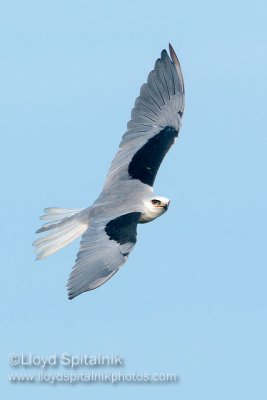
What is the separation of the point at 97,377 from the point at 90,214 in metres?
2.70

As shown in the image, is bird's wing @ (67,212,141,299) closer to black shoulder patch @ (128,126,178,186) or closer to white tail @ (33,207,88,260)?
white tail @ (33,207,88,260)

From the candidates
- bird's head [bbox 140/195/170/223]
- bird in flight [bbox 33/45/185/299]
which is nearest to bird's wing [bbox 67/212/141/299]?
bird in flight [bbox 33/45/185/299]

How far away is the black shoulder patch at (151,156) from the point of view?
12.7 m

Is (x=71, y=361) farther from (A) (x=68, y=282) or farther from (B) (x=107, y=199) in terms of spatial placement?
(B) (x=107, y=199)

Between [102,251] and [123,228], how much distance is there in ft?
1.85

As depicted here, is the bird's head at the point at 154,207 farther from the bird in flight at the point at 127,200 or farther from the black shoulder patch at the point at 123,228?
the black shoulder patch at the point at 123,228

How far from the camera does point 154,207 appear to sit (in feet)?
38.6

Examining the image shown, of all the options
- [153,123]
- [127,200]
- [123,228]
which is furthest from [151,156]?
[123,228]

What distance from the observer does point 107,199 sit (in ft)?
39.0

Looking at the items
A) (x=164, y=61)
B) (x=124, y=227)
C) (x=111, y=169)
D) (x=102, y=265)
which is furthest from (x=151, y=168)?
(x=102, y=265)

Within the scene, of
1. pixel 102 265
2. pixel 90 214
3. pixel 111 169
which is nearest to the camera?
pixel 102 265

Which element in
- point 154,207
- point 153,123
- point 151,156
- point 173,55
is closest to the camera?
point 154,207

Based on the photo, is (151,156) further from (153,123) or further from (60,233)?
(60,233)

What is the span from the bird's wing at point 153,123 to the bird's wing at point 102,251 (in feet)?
5.91
